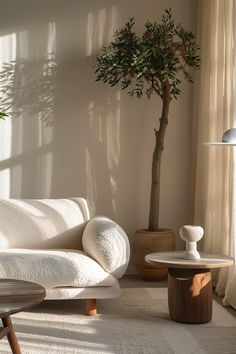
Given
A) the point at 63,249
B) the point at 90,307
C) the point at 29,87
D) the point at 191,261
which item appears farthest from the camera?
the point at 29,87

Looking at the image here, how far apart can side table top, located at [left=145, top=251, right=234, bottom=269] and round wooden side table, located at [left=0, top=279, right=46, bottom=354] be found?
94cm

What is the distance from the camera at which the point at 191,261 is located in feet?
11.9

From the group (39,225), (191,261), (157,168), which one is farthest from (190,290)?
(157,168)

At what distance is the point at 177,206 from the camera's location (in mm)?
5465

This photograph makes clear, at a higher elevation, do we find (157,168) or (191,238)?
(157,168)

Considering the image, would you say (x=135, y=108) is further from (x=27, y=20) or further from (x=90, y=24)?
(x=27, y=20)

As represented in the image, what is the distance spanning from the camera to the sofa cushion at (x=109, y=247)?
3.89 m

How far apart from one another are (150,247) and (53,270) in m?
1.34

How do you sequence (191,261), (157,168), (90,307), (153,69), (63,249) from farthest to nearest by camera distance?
(157,168)
(153,69)
(63,249)
(90,307)
(191,261)

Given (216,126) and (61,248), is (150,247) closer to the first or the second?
(61,248)

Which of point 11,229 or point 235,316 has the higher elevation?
point 11,229

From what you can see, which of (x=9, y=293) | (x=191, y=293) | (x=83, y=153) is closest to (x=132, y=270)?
(x=83, y=153)

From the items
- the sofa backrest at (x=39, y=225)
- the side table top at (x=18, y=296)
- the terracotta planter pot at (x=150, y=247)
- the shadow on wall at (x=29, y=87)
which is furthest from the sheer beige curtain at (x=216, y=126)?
the side table top at (x=18, y=296)

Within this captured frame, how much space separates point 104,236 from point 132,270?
5.16 ft
